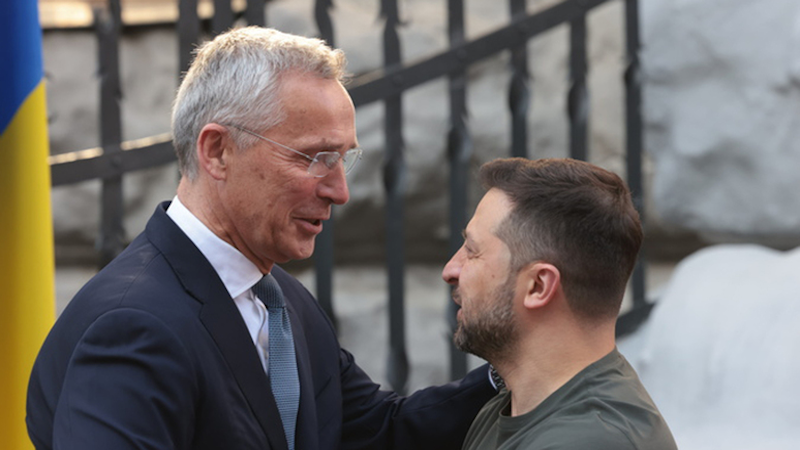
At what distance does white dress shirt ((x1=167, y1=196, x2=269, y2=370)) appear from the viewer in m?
1.83

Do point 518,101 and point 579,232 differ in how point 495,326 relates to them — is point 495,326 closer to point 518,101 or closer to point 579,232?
point 579,232

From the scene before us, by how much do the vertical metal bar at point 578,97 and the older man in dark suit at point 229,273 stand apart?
1587 millimetres

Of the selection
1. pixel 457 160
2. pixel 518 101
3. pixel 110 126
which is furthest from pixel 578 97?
pixel 110 126

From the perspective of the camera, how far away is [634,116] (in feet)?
11.5

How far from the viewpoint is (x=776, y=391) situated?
301 cm

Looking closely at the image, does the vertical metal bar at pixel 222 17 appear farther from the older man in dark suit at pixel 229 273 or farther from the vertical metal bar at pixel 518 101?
the older man in dark suit at pixel 229 273

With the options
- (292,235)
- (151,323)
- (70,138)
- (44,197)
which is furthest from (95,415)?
(70,138)

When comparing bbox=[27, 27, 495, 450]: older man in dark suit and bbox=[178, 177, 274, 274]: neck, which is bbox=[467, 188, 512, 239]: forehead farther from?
bbox=[178, 177, 274, 274]: neck

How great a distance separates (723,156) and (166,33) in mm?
1779

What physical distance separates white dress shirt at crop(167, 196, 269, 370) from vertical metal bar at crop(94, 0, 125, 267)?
1.14 m

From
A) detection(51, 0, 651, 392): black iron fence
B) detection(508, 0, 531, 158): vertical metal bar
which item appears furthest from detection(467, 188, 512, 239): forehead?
detection(508, 0, 531, 158): vertical metal bar

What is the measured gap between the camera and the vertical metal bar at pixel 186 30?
9.89ft

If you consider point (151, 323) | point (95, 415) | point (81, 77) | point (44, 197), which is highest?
point (81, 77)

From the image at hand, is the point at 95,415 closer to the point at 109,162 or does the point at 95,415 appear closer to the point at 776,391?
the point at 109,162
